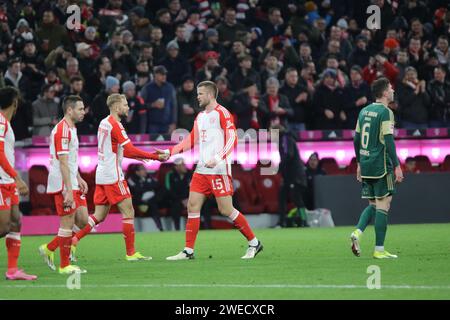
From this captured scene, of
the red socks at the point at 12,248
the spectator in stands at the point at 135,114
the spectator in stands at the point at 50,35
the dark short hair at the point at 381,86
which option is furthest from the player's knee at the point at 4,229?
the spectator in stands at the point at 50,35

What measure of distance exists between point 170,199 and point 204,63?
4200 mm

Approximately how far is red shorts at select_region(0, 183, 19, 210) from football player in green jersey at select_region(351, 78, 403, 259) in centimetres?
448

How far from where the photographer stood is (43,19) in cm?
2492

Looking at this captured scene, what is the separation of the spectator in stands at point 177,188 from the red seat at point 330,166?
125 inches

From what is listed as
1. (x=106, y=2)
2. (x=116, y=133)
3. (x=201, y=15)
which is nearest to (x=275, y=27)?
(x=201, y=15)

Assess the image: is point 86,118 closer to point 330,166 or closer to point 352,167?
point 330,166

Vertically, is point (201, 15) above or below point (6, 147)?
above

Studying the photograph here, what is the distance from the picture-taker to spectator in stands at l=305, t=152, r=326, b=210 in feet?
74.2

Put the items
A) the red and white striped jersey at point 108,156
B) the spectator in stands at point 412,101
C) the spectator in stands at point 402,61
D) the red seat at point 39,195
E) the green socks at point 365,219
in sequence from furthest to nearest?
the spectator in stands at point 402,61 < the spectator in stands at point 412,101 < the red seat at point 39,195 < the red and white striped jersey at point 108,156 < the green socks at point 365,219

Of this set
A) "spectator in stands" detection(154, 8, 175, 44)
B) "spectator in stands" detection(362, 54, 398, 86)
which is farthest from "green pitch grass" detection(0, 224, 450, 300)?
"spectator in stands" detection(154, 8, 175, 44)

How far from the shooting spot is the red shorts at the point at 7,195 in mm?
11500

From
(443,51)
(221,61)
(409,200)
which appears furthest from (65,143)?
(443,51)

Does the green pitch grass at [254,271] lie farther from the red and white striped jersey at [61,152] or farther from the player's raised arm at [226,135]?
the player's raised arm at [226,135]
